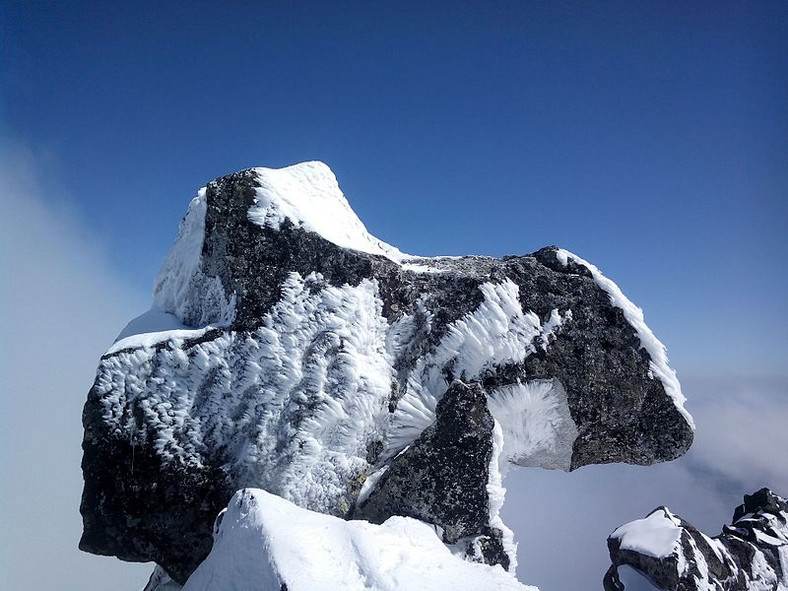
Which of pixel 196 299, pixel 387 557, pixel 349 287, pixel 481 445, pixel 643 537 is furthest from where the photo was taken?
pixel 643 537

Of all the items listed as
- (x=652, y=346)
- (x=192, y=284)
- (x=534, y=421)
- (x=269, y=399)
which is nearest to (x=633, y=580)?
(x=534, y=421)

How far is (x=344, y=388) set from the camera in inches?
196

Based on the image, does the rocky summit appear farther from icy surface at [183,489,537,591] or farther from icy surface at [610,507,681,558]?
icy surface at [610,507,681,558]

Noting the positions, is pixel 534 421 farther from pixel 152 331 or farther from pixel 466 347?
pixel 152 331

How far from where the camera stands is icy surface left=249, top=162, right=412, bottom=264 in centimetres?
536

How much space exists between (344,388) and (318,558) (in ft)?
6.09

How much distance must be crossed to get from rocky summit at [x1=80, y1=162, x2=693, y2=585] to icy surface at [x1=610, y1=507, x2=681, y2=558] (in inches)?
70.0

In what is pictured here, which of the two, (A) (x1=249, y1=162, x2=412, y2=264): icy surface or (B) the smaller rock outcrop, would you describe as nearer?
(A) (x1=249, y1=162, x2=412, y2=264): icy surface

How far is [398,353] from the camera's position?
537 cm

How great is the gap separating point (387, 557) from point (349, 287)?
99.7 inches

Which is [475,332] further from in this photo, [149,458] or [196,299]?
[149,458]

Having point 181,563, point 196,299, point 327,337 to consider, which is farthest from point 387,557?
point 196,299

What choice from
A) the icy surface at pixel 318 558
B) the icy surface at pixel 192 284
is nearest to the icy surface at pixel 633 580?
the icy surface at pixel 318 558

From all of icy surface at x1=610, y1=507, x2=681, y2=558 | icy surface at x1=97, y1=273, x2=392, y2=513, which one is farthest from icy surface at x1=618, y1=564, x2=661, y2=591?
icy surface at x1=97, y1=273, x2=392, y2=513
